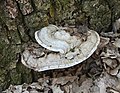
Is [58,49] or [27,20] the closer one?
[58,49]

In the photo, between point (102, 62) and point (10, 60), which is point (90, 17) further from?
point (10, 60)

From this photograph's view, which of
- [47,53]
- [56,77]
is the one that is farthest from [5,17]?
[56,77]

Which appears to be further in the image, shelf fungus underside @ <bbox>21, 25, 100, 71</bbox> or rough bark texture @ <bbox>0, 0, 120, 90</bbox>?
rough bark texture @ <bbox>0, 0, 120, 90</bbox>

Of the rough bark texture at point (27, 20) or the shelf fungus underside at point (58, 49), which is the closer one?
the shelf fungus underside at point (58, 49)
